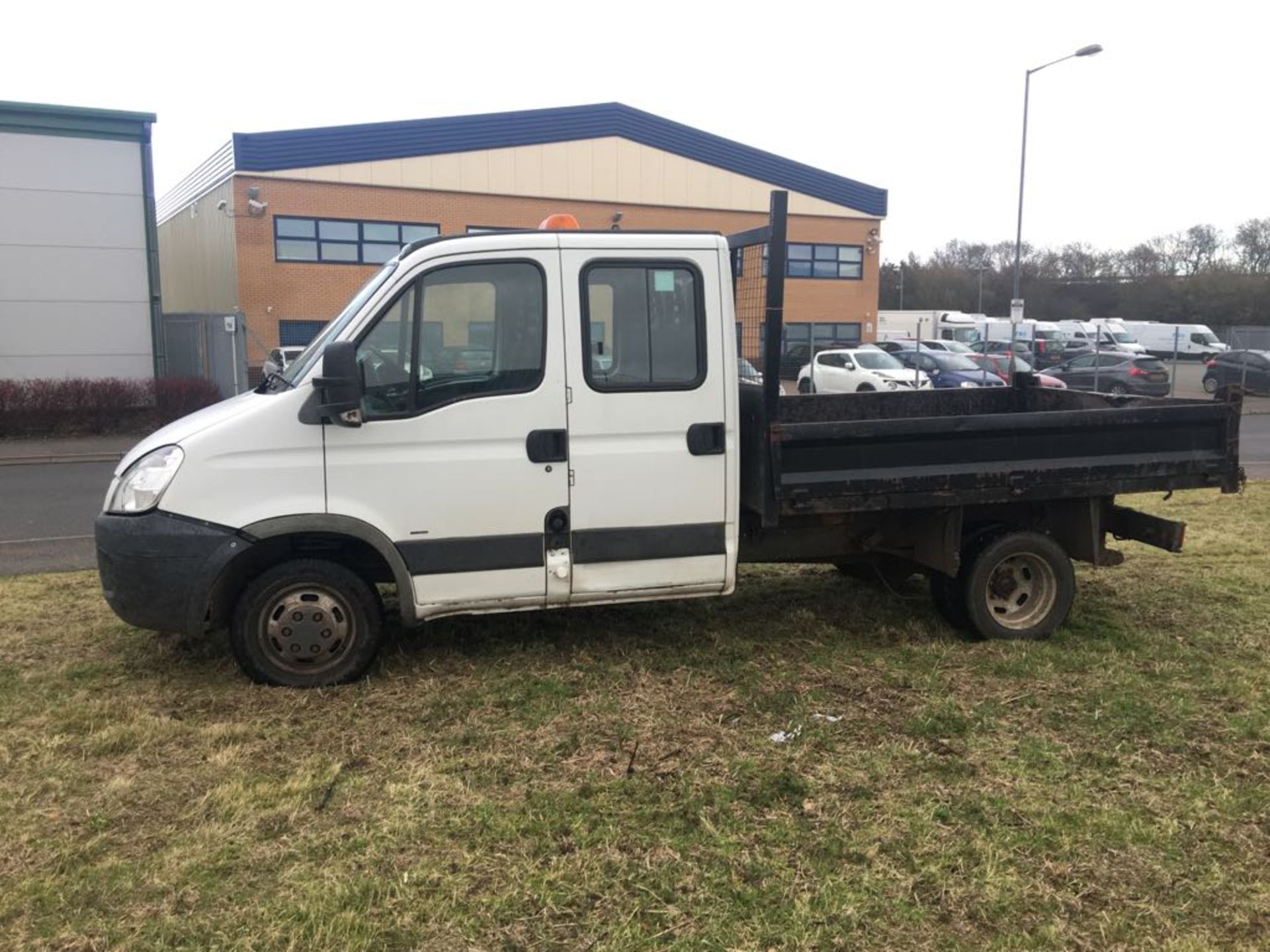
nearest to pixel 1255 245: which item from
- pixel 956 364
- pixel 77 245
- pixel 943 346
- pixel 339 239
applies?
pixel 943 346

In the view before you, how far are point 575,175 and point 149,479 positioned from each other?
3156 cm

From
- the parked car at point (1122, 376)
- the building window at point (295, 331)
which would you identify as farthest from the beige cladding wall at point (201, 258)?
the parked car at point (1122, 376)

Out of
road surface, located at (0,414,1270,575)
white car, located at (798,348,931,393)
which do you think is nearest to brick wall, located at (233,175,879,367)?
white car, located at (798,348,931,393)

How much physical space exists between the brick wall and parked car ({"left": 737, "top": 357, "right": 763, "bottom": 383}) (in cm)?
2351

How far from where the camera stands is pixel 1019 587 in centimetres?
590

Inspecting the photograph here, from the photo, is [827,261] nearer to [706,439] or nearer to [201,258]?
[201,258]


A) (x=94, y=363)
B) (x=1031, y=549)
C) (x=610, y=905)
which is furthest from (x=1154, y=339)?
(x=610, y=905)

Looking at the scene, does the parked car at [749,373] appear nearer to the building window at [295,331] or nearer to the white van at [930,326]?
the building window at [295,331]

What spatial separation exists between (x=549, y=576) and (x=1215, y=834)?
301 centimetres

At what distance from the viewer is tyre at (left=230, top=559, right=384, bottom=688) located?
4.85 meters

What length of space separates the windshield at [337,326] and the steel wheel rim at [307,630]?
3.48 ft

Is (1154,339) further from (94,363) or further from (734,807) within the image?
(734,807)

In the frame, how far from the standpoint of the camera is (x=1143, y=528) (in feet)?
19.8

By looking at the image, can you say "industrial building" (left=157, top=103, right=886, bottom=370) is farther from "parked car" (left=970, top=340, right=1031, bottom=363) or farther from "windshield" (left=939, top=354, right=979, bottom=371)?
"parked car" (left=970, top=340, right=1031, bottom=363)
